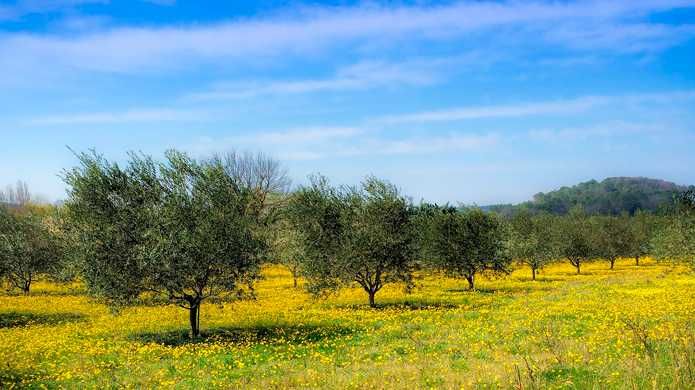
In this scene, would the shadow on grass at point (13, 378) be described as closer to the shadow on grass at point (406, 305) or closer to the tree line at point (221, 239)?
the tree line at point (221, 239)

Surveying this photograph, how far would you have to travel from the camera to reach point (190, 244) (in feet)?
81.9

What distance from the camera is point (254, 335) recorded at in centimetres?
2656

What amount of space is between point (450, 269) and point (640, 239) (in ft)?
176

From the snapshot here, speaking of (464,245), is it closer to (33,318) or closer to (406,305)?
(406,305)

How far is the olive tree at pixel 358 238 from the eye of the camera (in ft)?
124

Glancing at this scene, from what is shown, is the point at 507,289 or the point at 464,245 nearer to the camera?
the point at 507,289

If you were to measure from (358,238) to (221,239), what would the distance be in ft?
44.0

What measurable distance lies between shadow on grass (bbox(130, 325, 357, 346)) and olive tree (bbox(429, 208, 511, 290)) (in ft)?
79.0

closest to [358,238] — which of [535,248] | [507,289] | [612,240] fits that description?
[507,289]

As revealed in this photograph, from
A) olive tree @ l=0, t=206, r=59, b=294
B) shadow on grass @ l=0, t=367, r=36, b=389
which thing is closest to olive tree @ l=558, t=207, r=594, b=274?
olive tree @ l=0, t=206, r=59, b=294

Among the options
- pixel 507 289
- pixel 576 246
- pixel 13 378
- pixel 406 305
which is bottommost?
→ pixel 507 289

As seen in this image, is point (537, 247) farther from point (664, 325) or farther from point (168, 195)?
point (168, 195)

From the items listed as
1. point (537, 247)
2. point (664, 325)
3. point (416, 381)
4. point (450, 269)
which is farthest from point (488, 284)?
point (416, 381)

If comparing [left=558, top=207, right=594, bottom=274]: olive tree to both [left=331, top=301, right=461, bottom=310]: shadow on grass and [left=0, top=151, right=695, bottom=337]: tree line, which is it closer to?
[left=0, top=151, right=695, bottom=337]: tree line
